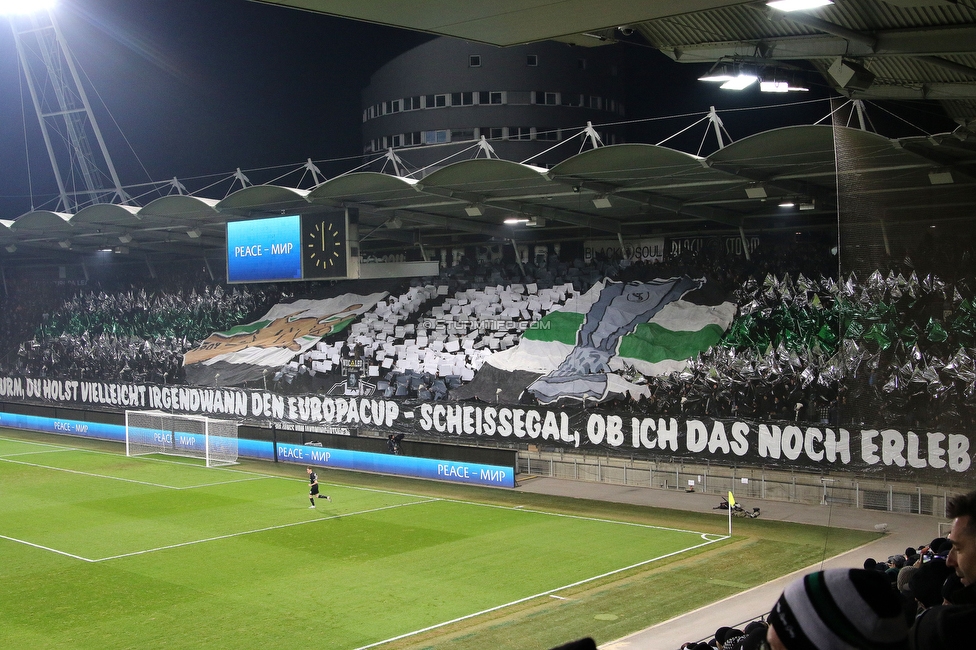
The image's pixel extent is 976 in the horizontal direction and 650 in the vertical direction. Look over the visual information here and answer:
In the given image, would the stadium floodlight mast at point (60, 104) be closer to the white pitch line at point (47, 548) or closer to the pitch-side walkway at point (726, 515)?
the white pitch line at point (47, 548)

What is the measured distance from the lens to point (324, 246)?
3091 centimetres

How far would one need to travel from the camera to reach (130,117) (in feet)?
162

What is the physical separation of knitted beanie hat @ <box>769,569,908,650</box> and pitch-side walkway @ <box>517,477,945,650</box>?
4.49m

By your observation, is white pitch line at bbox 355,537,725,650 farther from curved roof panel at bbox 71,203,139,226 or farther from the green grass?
curved roof panel at bbox 71,203,139,226

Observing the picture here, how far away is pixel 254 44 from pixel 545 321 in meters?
27.4

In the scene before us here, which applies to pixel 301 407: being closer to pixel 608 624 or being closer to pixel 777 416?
pixel 777 416

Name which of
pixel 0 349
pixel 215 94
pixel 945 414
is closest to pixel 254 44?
pixel 215 94

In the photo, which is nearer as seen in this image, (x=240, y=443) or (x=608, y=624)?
(x=608, y=624)

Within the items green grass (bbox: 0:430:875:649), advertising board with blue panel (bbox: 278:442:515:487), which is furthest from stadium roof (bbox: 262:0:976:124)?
advertising board with blue panel (bbox: 278:442:515:487)

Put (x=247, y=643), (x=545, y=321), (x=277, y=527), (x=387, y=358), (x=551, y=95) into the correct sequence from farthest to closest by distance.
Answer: (x=551, y=95) < (x=387, y=358) < (x=545, y=321) < (x=277, y=527) < (x=247, y=643)

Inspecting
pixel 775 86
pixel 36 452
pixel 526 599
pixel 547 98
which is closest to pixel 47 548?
pixel 526 599

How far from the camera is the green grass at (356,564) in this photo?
15.0 meters

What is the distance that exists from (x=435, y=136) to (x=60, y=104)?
21.9 m

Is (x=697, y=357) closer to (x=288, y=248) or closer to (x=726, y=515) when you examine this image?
(x=726, y=515)
